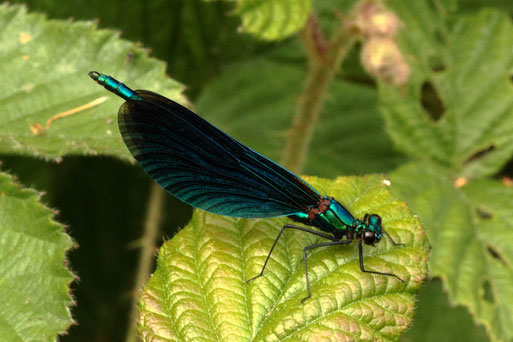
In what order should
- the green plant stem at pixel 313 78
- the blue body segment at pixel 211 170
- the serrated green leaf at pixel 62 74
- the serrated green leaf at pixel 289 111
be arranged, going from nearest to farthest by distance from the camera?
the blue body segment at pixel 211 170, the serrated green leaf at pixel 62 74, the green plant stem at pixel 313 78, the serrated green leaf at pixel 289 111

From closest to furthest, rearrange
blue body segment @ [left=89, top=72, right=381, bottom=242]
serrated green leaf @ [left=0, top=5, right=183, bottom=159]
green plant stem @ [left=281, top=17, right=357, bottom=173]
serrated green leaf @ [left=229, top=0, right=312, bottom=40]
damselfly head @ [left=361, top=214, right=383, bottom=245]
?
damselfly head @ [left=361, top=214, right=383, bottom=245]
blue body segment @ [left=89, top=72, right=381, bottom=242]
serrated green leaf @ [left=0, top=5, right=183, bottom=159]
serrated green leaf @ [left=229, top=0, right=312, bottom=40]
green plant stem @ [left=281, top=17, right=357, bottom=173]

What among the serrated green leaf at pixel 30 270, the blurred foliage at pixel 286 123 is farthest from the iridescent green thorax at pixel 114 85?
the serrated green leaf at pixel 30 270

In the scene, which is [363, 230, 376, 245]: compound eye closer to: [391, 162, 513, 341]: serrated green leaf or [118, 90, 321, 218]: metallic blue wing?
[118, 90, 321, 218]: metallic blue wing

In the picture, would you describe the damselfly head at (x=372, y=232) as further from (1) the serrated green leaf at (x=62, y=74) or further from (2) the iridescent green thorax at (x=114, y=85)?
(1) the serrated green leaf at (x=62, y=74)

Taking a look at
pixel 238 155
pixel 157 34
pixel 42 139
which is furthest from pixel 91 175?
pixel 238 155

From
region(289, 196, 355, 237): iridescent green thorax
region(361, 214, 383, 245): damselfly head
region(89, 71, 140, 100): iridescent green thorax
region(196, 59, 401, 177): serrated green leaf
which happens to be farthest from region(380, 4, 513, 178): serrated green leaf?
region(89, 71, 140, 100): iridescent green thorax

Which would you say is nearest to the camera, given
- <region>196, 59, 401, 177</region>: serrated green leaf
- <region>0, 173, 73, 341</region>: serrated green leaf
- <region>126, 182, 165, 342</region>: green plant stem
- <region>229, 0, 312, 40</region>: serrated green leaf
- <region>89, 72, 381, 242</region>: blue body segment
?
<region>0, 173, 73, 341</region>: serrated green leaf

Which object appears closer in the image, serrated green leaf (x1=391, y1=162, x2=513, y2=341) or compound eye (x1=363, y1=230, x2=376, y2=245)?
compound eye (x1=363, y1=230, x2=376, y2=245)
